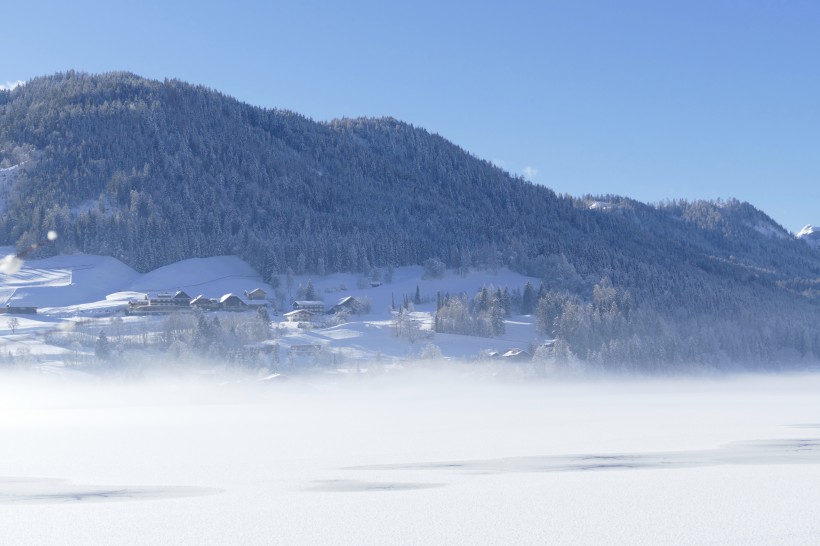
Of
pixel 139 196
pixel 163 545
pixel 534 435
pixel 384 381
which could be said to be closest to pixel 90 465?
pixel 163 545

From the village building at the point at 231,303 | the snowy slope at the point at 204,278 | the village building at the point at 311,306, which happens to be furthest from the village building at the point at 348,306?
the snowy slope at the point at 204,278

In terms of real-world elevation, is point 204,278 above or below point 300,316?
above

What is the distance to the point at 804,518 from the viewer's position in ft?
73.0

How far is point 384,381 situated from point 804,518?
7073cm

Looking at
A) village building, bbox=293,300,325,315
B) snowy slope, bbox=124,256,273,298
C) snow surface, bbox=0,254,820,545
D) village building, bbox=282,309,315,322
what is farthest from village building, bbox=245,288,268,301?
snow surface, bbox=0,254,820,545

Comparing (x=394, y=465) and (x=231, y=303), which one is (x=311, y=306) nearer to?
(x=231, y=303)

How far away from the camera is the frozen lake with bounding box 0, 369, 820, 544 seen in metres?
21.6

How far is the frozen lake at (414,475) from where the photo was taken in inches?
851

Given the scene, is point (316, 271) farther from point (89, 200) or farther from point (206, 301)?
point (89, 200)

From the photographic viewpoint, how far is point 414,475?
30078 mm

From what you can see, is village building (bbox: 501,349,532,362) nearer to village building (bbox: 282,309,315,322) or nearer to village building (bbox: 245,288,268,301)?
village building (bbox: 282,309,315,322)

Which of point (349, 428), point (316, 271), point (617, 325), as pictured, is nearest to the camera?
point (349, 428)

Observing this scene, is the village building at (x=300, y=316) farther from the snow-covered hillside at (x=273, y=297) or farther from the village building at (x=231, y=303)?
the village building at (x=231, y=303)

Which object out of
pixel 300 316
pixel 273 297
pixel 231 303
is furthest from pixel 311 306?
pixel 273 297
